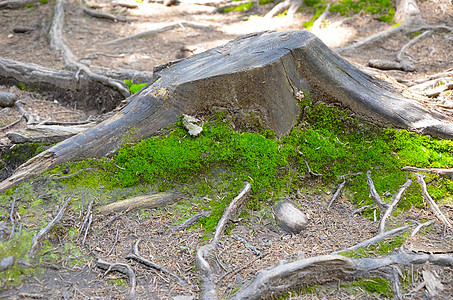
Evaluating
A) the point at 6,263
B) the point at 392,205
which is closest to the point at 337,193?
the point at 392,205

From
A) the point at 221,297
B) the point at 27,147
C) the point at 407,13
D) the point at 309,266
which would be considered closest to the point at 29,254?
the point at 221,297

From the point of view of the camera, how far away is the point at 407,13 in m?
9.26

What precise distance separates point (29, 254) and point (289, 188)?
7.82 ft

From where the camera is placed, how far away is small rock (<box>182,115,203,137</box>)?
154 inches

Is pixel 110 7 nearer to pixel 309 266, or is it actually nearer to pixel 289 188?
pixel 289 188

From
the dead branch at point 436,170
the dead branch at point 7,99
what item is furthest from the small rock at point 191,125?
the dead branch at point 7,99

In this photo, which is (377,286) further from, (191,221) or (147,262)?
(147,262)

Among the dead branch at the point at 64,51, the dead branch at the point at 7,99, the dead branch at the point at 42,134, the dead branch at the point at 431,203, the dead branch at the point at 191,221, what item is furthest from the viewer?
the dead branch at the point at 64,51

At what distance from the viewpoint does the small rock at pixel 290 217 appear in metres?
3.38

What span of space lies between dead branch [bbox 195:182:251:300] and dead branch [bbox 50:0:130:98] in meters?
3.35

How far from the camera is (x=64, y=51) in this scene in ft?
26.9

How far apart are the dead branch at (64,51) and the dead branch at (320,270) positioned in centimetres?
430

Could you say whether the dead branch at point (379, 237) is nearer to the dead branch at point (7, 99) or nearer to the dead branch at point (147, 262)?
the dead branch at point (147, 262)

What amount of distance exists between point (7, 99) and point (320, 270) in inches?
224
